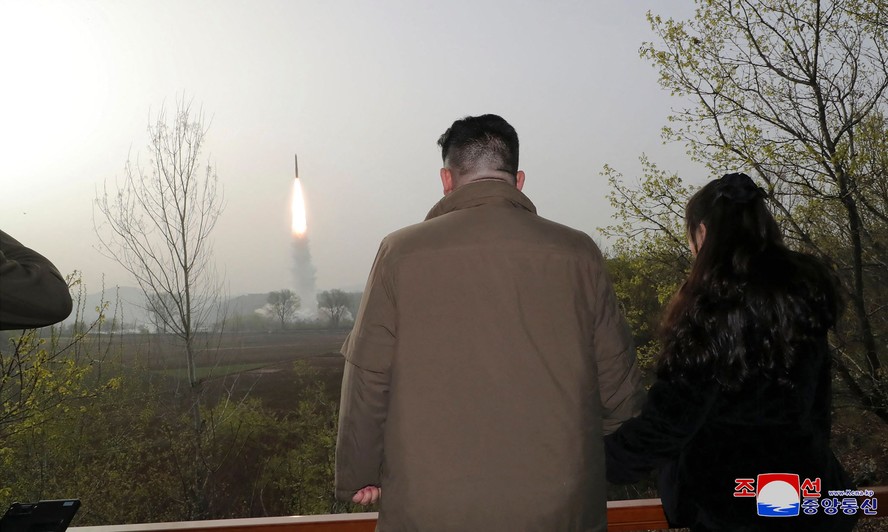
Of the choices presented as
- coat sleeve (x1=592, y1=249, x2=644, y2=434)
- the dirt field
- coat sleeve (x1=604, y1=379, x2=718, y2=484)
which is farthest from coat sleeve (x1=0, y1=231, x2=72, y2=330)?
the dirt field

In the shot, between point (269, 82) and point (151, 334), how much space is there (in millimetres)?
4982

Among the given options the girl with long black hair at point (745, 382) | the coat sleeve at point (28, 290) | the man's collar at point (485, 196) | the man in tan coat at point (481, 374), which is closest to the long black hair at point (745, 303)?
the girl with long black hair at point (745, 382)

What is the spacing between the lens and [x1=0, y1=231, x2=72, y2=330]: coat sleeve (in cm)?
86

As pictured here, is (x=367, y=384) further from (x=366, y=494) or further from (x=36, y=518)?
(x=36, y=518)

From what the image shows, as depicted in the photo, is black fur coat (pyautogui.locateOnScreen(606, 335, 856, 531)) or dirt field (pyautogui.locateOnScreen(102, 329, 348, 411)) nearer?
black fur coat (pyautogui.locateOnScreen(606, 335, 856, 531))

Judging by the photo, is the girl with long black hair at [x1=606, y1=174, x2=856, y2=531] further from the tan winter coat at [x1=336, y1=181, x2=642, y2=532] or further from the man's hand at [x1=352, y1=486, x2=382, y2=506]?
the man's hand at [x1=352, y1=486, x2=382, y2=506]

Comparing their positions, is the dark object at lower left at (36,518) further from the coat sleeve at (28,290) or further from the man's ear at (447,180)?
the man's ear at (447,180)

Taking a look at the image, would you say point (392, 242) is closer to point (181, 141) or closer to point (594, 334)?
point (594, 334)

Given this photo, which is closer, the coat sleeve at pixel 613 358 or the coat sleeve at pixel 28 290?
the coat sleeve at pixel 28 290

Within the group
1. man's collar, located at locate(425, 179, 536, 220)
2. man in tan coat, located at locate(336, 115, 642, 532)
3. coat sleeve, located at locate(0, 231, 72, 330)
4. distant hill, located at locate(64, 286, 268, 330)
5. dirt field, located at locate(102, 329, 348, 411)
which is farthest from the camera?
dirt field, located at locate(102, 329, 348, 411)

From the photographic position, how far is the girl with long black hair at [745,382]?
1.14 metres

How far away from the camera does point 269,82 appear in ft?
37.9

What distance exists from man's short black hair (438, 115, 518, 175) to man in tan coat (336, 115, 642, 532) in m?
0.06

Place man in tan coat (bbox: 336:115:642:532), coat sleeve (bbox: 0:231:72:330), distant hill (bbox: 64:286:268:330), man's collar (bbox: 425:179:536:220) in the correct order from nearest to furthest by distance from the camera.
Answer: coat sleeve (bbox: 0:231:72:330) < man in tan coat (bbox: 336:115:642:532) < man's collar (bbox: 425:179:536:220) < distant hill (bbox: 64:286:268:330)
